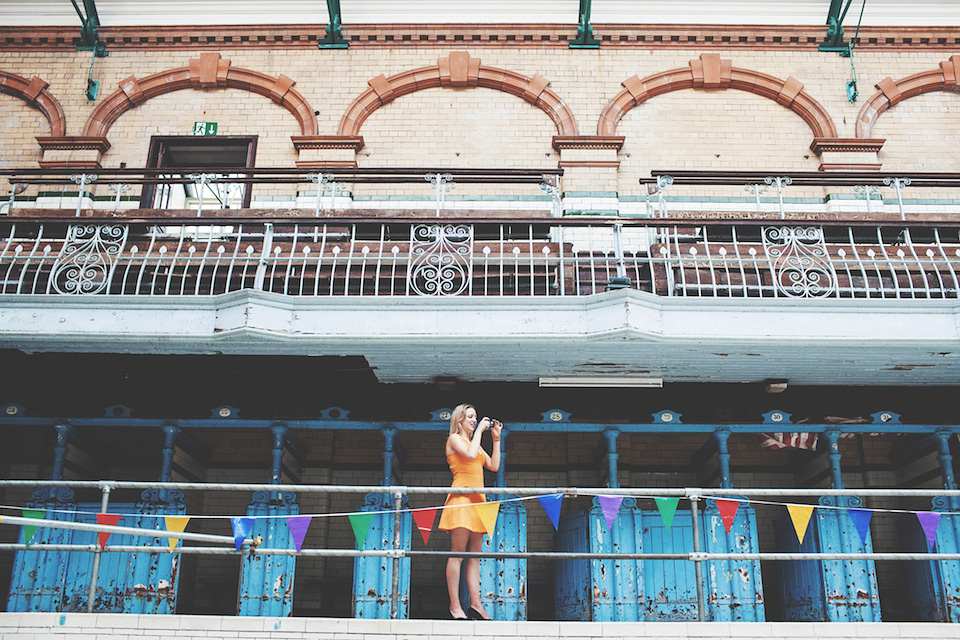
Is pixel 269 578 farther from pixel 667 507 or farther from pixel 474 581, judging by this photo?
pixel 667 507

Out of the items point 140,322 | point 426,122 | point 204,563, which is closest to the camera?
point 140,322

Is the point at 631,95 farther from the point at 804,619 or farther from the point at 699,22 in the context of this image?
the point at 804,619

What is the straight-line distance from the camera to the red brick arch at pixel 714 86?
40.0 ft

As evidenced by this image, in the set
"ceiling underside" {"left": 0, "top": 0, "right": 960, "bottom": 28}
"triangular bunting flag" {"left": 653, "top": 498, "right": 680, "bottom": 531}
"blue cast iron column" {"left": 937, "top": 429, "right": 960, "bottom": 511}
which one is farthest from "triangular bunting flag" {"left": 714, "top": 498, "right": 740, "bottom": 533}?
"ceiling underside" {"left": 0, "top": 0, "right": 960, "bottom": 28}

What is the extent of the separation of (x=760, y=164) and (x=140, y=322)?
840 cm

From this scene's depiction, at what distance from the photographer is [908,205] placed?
11609 millimetres

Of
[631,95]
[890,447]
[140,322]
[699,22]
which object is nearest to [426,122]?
[631,95]

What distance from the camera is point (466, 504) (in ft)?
21.5

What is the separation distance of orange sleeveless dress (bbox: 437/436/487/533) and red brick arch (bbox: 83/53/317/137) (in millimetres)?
7163

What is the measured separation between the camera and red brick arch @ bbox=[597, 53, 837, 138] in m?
12.2

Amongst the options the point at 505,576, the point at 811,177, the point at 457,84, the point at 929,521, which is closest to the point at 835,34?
the point at 811,177

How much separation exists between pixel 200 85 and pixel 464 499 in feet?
28.2

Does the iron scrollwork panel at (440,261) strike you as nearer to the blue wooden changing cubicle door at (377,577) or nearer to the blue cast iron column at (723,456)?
the blue wooden changing cubicle door at (377,577)

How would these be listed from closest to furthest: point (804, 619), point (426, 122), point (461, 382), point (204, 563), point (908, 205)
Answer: point (804, 619) → point (461, 382) → point (204, 563) → point (908, 205) → point (426, 122)
